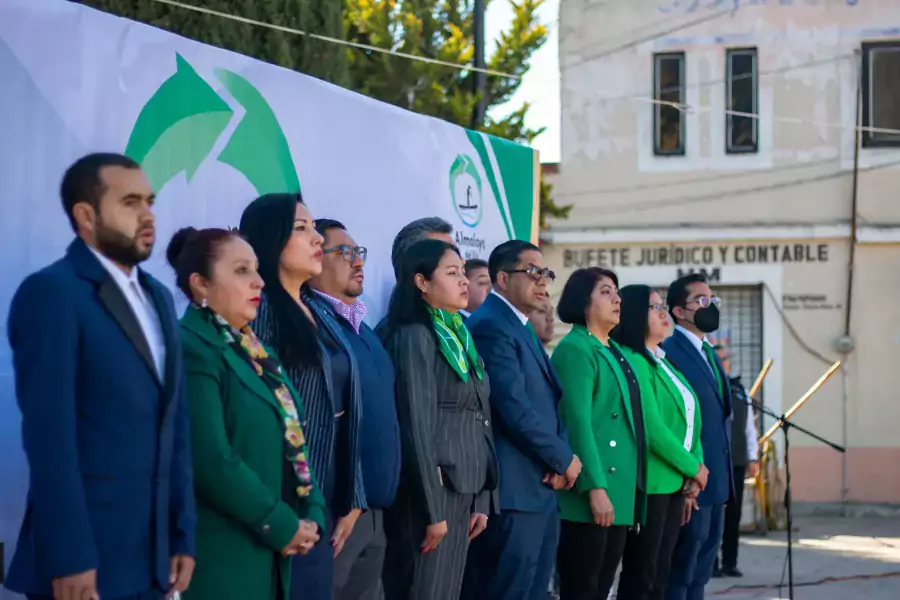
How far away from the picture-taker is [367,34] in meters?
13.5

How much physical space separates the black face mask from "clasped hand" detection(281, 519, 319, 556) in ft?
13.6

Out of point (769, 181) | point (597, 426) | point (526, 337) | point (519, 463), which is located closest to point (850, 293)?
point (769, 181)

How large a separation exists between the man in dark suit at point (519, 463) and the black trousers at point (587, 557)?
0.37 m

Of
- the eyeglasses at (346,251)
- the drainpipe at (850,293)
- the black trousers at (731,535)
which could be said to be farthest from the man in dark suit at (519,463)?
the drainpipe at (850,293)

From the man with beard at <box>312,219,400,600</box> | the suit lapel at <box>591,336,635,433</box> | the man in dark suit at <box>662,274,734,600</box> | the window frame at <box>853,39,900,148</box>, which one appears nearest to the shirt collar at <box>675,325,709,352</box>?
the man in dark suit at <box>662,274,734,600</box>

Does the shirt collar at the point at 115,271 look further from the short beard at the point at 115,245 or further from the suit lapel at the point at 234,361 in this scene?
the suit lapel at the point at 234,361

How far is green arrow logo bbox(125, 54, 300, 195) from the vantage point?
4820 millimetres

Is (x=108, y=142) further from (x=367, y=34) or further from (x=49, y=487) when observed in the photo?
(x=367, y=34)

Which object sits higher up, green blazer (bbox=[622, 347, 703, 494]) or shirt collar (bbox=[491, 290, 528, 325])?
shirt collar (bbox=[491, 290, 528, 325])

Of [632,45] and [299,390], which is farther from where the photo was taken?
[632,45]

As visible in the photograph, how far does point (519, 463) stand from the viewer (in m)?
5.91

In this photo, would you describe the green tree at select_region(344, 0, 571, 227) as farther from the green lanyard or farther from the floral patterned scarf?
the floral patterned scarf

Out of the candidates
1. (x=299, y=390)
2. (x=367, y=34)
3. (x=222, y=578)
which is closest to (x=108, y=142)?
(x=299, y=390)

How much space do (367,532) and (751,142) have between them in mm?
12332
